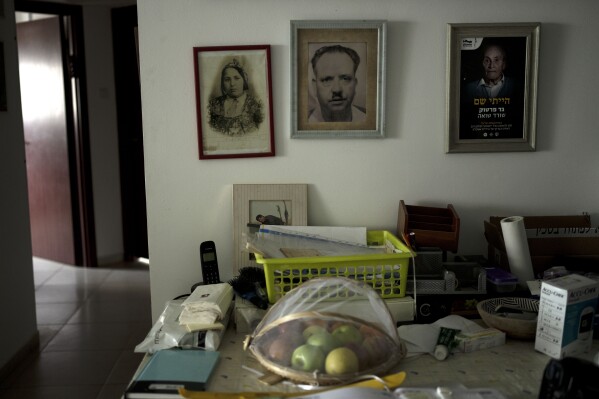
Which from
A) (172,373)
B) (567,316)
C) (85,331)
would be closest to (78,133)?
(85,331)

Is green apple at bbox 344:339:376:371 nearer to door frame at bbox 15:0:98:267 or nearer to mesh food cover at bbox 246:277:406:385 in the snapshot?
mesh food cover at bbox 246:277:406:385

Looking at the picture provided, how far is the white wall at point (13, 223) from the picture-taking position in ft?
8.99

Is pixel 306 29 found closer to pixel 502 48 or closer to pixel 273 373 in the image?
pixel 502 48

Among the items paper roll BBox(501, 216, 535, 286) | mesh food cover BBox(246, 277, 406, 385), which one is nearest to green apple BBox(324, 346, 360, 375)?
mesh food cover BBox(246, 277, 406, 385)

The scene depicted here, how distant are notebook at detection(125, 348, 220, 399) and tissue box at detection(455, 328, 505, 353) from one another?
23.9 inches

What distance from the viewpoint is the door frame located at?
447 centimetres

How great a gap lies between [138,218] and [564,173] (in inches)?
139

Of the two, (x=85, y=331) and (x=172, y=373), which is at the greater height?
(x=172, y=373)

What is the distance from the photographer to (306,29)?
1.89 metres

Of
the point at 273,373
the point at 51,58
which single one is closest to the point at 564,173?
the point at 273,373

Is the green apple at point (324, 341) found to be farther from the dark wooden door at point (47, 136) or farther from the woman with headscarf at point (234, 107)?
the dark wooden door at point (47, 136)

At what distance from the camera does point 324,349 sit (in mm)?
1336

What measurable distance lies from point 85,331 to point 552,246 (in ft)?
8.08

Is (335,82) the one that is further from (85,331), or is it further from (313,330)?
(85,331)
